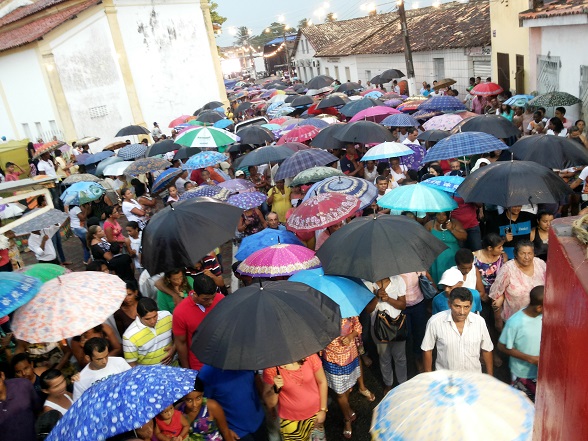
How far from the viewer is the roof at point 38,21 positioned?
22006 mm

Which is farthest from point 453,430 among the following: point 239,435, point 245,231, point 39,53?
point 39,53

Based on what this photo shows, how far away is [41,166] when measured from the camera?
41.8 ft

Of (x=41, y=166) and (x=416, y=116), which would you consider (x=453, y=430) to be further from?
(x=41, y=166)

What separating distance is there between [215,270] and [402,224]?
2.36 meters

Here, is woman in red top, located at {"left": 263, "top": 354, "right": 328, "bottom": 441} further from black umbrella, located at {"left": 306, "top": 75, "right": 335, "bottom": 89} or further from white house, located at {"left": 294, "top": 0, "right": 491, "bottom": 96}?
black umbrella, located at {"left": 306, "top": 75, "right": 335, "bottom": 89}

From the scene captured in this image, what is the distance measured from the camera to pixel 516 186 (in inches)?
190

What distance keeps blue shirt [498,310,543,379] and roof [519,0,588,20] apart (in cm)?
758

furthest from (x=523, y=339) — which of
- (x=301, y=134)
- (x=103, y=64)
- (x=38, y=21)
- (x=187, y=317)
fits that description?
(x=38, y=21)

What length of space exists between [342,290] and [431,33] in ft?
76.0

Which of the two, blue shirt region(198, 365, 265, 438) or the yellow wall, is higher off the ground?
the yellow wall

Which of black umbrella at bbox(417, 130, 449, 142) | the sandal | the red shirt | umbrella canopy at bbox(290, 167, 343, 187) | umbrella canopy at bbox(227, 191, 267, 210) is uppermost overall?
umbrella canopy at bbox(290, 167, 343, 187)

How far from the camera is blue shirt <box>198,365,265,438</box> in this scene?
3.61 meters

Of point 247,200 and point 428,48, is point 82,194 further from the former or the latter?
point 428,48

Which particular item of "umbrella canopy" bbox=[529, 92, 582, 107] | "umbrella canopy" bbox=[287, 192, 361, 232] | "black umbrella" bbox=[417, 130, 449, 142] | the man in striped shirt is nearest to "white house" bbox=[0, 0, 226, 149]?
"black umbrella" bbox=[417, 130, 449, 142]
